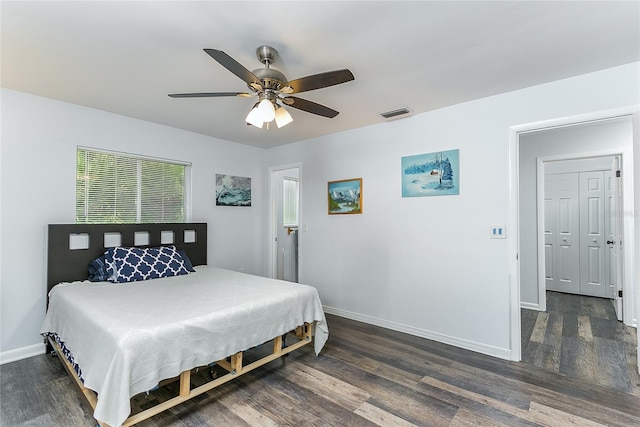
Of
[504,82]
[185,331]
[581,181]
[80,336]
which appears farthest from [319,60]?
[581,181]

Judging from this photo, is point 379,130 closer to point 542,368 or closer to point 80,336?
point 542,368

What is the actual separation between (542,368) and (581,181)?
3869mm

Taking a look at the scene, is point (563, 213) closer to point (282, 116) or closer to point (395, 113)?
point (395, 113)

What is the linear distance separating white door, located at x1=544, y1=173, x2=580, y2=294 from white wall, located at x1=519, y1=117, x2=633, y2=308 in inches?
47.8

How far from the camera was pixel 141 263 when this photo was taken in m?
3.17

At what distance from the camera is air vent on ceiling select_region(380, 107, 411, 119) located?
3.25m

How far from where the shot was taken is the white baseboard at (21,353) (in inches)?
108

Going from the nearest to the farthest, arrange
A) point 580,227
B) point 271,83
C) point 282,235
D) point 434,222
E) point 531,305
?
point 271,83 < point 434,222 < point 531,305 < point 580,227 < point 282,235

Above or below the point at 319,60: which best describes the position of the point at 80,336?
below

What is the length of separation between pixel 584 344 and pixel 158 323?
389 cm

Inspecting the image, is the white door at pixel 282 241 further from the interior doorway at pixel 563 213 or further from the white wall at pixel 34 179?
the interior doorway at pixel 563 213

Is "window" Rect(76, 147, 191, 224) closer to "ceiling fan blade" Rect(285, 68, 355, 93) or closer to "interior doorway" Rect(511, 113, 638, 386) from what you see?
"ceiling fan blade" Rect(285, 68, 355, 93)

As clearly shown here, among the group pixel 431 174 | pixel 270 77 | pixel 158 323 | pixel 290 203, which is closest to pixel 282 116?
pixel 270 77

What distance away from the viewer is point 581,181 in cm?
505
